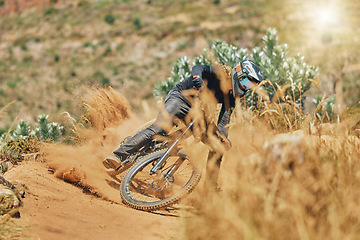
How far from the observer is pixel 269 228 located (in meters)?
2.60

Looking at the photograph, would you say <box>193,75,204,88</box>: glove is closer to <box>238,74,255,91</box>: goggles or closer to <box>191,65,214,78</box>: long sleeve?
<box>191,65,214,78</box>: long sleeve

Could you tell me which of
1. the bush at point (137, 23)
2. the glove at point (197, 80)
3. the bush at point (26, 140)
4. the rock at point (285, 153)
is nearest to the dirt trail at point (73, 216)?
the bush at point (26, 140)

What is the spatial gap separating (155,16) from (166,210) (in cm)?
3815

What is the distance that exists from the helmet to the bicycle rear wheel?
1.14 meters

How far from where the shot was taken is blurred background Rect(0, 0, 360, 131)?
82.3 feet

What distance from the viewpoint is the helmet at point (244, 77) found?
452 centimetres

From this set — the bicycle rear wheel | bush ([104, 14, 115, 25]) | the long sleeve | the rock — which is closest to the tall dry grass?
the rock

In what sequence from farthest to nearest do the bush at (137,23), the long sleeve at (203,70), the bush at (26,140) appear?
the bush at (137,23) → the bush at (26,140) → the long sleeve at (203,70)

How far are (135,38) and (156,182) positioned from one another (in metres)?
31.5

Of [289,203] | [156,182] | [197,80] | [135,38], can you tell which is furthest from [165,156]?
[135,38]

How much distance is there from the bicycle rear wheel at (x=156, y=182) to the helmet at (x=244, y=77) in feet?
3.75

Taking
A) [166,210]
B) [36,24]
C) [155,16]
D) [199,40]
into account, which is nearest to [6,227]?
[166,210]

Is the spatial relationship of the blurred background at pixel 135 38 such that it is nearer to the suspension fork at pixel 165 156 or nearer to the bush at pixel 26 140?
the bush at pixel 26 140

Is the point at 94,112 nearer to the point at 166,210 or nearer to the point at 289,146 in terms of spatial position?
the point at 166,210
